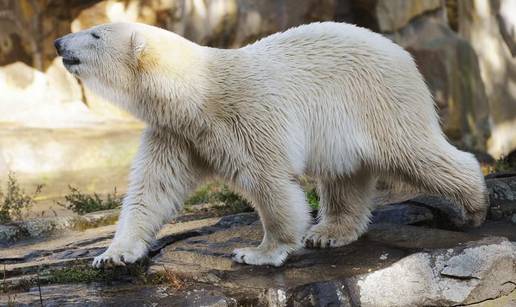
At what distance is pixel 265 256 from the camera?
4469mm

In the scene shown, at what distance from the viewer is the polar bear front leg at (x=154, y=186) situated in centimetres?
453

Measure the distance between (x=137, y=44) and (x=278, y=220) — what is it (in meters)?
1.25

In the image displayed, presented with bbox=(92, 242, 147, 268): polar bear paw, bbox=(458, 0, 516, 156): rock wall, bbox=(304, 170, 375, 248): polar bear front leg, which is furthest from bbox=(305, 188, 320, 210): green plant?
bbox=(458, 0, 516, 156): rock wall

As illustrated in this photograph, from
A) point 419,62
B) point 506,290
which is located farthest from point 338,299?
point 419,62

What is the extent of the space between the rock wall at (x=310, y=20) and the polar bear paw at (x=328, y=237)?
723 cm

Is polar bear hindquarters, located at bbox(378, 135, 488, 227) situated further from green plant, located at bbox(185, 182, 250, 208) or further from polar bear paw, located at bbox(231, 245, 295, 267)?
green plant, located at bbox(185, 182, 250, 208)

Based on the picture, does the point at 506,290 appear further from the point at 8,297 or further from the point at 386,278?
the point at 8,297

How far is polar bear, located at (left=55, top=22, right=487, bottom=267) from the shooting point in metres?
4.39

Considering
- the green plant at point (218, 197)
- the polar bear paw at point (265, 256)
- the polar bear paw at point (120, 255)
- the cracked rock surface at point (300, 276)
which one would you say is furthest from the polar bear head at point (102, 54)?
the green plant at point (218, 197)

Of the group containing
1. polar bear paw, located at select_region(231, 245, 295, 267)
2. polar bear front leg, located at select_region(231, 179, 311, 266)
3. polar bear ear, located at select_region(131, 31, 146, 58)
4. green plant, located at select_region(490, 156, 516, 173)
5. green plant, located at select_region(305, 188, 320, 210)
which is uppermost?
polar bear ear, located at select_region(131, 31, 146, 58)

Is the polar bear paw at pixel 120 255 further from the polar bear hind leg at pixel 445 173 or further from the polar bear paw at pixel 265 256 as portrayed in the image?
the polar bear hind leg at pixel 445 173

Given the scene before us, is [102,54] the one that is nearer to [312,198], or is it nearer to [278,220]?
[278,220]

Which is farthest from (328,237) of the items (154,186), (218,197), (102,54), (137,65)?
(218,197)

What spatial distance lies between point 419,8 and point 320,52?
8.24m
